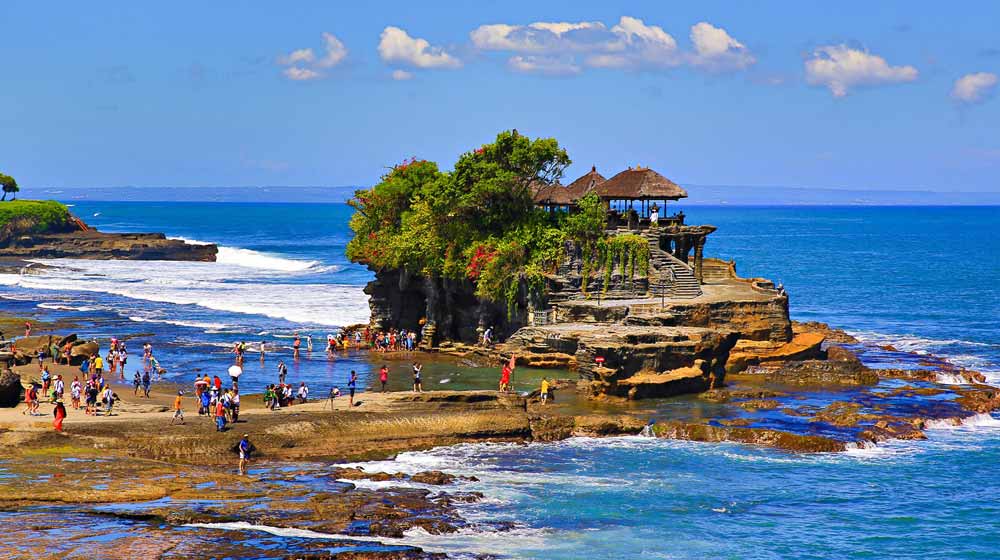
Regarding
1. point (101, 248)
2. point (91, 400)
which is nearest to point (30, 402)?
point (91, 400)

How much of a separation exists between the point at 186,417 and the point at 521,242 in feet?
71.8

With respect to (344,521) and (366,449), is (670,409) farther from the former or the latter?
(344,521)

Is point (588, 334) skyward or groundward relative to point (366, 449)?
skyward

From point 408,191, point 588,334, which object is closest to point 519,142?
point 408,191

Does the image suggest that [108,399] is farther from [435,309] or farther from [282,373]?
[435,309]

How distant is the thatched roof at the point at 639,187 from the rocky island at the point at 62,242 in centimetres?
7956

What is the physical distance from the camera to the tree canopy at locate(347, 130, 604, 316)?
57.2 meters

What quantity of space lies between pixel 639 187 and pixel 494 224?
24.3ft

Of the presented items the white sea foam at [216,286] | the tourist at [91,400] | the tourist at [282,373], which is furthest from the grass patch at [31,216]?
the tourist at [91,400]

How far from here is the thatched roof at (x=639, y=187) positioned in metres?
58.8

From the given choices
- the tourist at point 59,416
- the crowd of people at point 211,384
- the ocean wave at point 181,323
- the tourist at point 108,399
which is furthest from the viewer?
the ocean wave at point 181,323

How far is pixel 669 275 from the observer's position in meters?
56.7

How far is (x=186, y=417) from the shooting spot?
3997cm

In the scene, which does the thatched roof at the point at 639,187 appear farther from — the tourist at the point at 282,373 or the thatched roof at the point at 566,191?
the tourist at the point at 282,373
